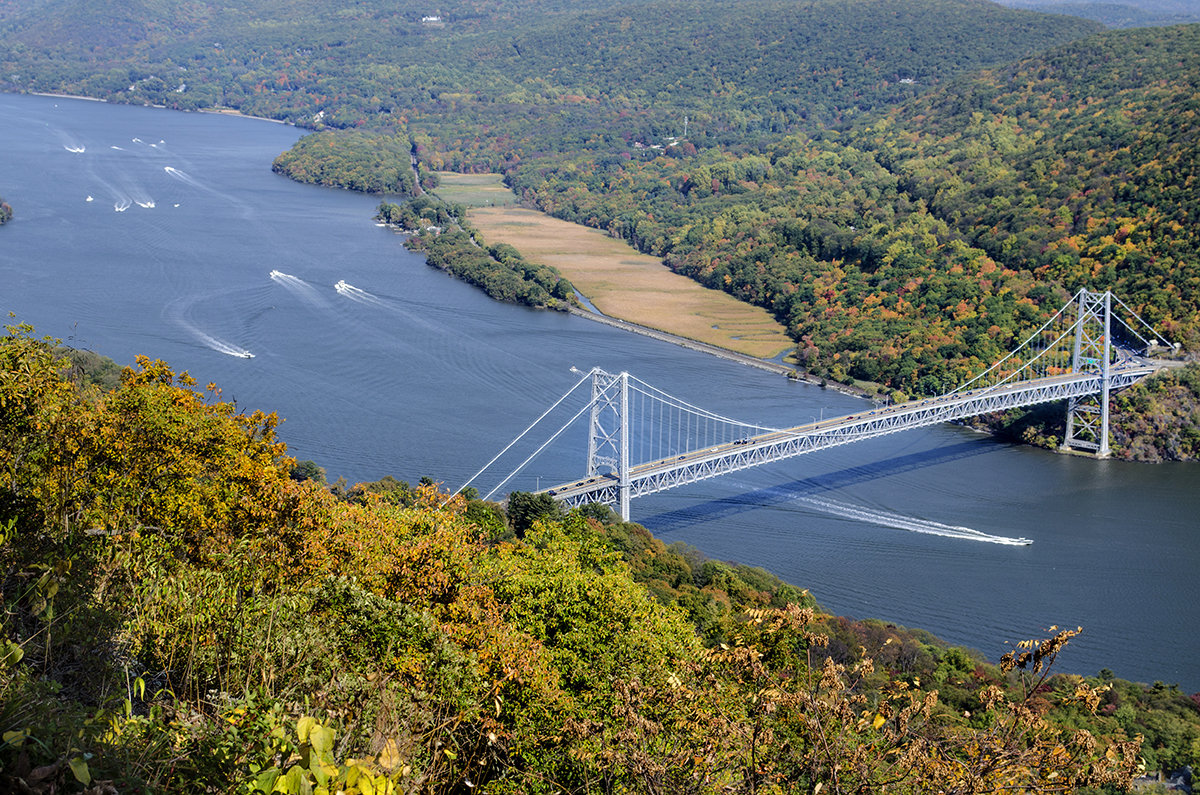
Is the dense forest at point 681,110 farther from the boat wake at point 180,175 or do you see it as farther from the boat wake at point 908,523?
the boat wake at point 908,523

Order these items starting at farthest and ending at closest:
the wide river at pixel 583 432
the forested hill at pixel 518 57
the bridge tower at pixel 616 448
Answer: the forested hill at pixel 518 57, the bridge tower at pixel 616 448, the wide river at pixel 583 432

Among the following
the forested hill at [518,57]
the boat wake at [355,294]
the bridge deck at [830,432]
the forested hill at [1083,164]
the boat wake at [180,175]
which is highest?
the forested hill at [518,57]

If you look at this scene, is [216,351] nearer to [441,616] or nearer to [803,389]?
[803,389]

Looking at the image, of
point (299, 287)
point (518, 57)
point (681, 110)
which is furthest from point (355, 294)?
point (518, 57)

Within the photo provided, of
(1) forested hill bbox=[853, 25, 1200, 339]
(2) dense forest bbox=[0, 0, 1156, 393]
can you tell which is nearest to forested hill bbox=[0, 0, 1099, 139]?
(2) dense forest bbox=[0, 0, 1156, 393]

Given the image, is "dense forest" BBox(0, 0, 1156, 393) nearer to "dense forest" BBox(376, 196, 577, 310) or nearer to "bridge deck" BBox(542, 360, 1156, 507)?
"bridge deck" BBox(542, 360, 1156, 507)

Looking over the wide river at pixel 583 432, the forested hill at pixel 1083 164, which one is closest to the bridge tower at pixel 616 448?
the wide river at pixel 583 432

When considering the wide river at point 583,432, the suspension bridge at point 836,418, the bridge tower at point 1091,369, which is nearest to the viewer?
the wide river at point 583,432
